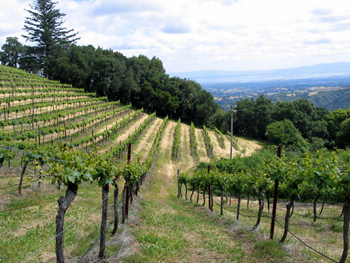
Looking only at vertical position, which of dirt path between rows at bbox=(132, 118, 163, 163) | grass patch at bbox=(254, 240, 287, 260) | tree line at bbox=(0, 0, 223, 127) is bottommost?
dirt path between rows at bbox=(132, 118, 163, 163)

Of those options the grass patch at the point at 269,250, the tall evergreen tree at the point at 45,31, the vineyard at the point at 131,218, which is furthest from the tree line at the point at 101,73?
the grass patch at the point at 269,250

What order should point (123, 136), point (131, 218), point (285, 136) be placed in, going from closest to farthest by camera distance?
point (131, 218) → point (123, 136) → point (285, 136)

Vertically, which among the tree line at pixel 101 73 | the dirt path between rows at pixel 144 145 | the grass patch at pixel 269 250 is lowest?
the dirt path between rows at pixel 144 145

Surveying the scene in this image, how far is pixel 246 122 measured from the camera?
2142 inches

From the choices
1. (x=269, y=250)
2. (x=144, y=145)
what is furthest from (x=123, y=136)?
(x=269, y=250)

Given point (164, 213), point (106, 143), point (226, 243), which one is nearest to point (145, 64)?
point (106, 143)

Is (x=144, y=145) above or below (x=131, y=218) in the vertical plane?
below

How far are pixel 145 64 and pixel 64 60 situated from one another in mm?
21356

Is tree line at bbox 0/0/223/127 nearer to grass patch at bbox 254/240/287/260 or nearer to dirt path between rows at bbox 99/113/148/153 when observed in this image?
dirt path between rows at bbox 99/113/148/153

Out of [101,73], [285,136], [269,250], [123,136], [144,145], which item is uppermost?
[101,73]

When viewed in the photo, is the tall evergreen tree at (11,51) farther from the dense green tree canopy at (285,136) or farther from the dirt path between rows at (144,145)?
the dense green tree canopy at (285,136)

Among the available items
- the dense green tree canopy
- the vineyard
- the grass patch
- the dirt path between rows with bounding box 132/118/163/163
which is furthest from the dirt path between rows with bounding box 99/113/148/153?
the dense green tree canopy

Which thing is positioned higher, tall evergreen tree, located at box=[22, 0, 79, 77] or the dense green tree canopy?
tall evergreen tree, located at box=[22, 0, 79, 77]

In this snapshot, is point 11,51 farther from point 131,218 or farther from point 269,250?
point 269,250
